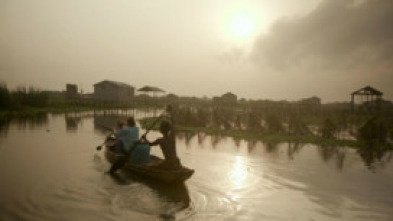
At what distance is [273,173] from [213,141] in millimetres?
8894

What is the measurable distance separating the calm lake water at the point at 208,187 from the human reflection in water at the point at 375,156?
0.15 feet

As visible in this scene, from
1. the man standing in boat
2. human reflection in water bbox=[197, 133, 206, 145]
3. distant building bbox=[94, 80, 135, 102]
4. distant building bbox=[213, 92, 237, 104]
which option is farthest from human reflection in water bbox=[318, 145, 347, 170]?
distant building bbox=[213, 92, 237, 104]

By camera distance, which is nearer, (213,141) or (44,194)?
(44,194)

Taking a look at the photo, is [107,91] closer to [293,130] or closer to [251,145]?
[293,130]

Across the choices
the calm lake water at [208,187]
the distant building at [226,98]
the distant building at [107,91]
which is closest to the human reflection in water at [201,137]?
the calm lake water at [208,187]

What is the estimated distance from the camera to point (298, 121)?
1045 inches

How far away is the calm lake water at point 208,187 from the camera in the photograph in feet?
28.6

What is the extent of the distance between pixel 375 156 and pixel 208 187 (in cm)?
1067

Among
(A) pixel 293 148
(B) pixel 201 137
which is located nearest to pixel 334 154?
(A) pixel 293 148

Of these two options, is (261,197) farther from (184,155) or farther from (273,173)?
(184,155)

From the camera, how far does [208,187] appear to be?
11242 mm

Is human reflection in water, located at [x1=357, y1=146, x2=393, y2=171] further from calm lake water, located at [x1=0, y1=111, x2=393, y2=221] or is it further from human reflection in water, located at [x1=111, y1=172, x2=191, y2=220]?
human reflection in water, located at [x1=111, y1=172, x2=191, y2=220]

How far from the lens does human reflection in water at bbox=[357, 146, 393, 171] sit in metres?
16.0

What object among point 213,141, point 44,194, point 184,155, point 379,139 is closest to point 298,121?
point 379,139
